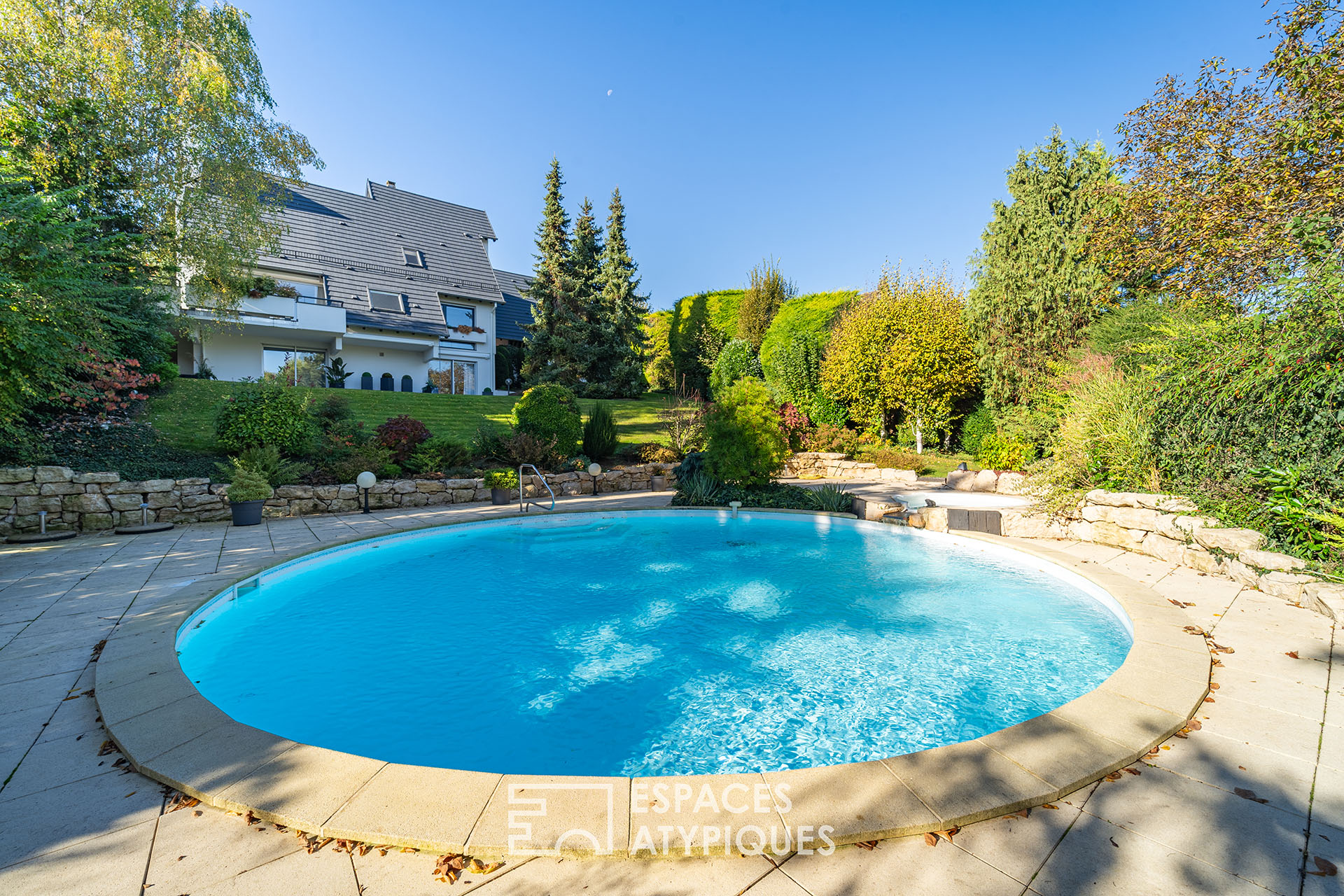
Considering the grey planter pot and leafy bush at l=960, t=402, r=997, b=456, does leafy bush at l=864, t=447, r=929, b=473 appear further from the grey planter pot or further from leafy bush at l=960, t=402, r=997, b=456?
the grey planter pot

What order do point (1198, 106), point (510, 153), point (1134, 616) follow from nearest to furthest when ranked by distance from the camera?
point (1134, 616), point (1198, 106), point (510, 153)

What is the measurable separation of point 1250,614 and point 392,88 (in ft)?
53.2

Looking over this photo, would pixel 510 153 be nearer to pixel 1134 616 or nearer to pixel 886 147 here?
pixel 886 147

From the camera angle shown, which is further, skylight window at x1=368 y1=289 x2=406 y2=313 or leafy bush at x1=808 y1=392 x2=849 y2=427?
skylight window at x1=368 y1=289 x2=406 y2=313

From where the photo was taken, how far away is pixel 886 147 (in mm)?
13648

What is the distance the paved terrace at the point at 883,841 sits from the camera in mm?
1794

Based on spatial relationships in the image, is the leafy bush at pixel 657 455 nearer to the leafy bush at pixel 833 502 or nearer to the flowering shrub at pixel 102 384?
the leafy bush at pixel 833 502

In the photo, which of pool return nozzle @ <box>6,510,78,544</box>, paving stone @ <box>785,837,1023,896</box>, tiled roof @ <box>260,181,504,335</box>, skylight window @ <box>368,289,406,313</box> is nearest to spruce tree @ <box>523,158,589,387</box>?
tiled roof @ <box>260,181,504,335</box>

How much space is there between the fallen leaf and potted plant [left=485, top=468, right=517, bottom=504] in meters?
10.6

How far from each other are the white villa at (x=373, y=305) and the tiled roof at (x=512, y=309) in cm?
11

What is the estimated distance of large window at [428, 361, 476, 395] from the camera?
24.0 meters

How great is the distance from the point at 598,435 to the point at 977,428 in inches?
439

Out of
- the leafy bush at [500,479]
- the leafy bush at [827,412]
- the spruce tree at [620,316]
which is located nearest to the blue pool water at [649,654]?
the leafy bush at [500,479]

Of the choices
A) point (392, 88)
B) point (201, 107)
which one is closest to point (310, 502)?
point (392, 88)
